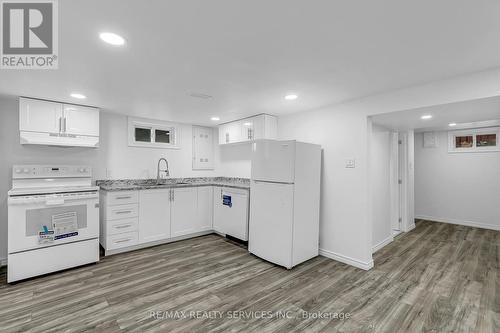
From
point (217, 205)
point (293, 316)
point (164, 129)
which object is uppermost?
point (164, 129)

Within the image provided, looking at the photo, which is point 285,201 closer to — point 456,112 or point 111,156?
point 456,112

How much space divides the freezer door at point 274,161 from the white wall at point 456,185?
15.4 feet

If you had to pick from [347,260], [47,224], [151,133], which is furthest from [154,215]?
[347,260]

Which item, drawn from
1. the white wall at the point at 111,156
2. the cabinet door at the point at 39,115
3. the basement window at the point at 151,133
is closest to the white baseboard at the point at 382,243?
the white wall at the point at 111,156

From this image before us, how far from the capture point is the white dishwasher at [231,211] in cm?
391

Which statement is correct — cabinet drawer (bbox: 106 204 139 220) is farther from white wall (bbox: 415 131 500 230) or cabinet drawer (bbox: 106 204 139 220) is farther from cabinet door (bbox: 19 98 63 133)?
white wall (bbox: 415 131 500 230)

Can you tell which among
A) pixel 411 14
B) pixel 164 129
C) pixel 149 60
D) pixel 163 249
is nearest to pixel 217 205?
pixel 163 249

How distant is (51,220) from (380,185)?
4897mm

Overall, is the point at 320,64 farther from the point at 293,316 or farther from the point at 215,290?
the point at 215,290

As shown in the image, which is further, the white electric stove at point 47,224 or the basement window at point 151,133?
the basement window at point 151,133

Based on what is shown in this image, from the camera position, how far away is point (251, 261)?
10.8 ft

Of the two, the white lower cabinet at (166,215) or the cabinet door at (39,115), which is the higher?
the cabinet door at (39,115)

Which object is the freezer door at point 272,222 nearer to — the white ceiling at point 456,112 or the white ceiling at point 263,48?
the white ceiling at point 263,48

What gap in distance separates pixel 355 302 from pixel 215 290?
147cm
